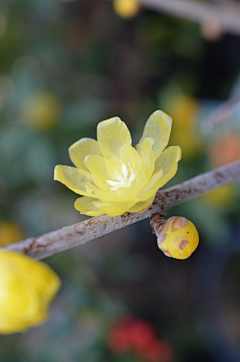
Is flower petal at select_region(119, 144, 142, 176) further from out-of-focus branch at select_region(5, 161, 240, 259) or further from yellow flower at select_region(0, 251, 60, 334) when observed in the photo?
yellow flower at select_region(0, 251, 60, 334)

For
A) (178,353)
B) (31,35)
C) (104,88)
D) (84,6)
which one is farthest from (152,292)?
(84,6)

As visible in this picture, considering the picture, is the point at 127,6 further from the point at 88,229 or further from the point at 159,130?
the point at 88,229

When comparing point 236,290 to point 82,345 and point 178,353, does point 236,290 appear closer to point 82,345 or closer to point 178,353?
point 178,353

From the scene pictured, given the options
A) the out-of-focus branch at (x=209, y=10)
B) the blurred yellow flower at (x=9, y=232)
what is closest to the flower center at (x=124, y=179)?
the out-of-focus branch at (x=209, y=10)

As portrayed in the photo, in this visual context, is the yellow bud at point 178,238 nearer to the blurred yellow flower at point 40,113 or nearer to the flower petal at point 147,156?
the flower petal at point 147,156

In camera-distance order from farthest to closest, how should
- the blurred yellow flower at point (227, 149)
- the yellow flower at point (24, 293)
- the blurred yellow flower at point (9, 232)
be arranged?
the blurred yellow flower at point (9, 232), the blurred yellow flower at point (227, 149), the yellow flower at point (24, 293)

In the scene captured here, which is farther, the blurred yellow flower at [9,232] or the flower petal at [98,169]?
the blurred yellow flower at [9,232]

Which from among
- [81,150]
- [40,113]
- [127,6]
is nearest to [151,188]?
[81,150]
